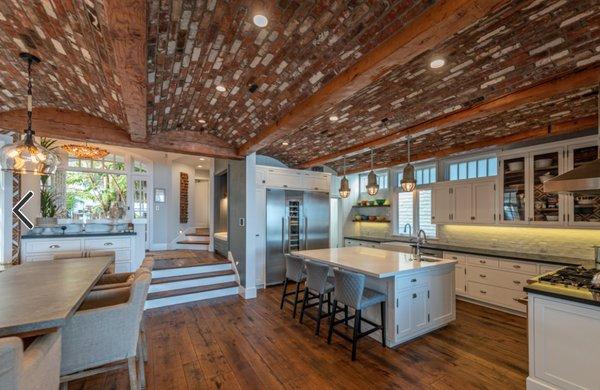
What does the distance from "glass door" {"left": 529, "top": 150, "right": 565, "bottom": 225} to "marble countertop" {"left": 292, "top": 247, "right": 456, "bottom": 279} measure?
5.51 ft

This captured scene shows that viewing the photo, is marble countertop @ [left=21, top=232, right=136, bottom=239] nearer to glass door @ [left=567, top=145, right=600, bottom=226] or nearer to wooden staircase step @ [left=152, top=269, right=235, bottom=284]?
wooden staircase step @ [left=152, top=269, right=235, bottom=284]

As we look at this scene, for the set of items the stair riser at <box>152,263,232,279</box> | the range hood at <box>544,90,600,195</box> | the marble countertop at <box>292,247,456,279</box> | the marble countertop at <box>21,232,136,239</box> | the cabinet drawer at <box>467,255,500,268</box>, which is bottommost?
the stair riser at <box>152,263,232,279</box>

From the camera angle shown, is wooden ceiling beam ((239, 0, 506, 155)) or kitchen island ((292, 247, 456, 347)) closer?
wooden ceiling beam ((239, 0, 506, 155))

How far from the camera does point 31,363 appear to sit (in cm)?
119

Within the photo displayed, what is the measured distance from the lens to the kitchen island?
293cm

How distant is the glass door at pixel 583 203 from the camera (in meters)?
3.44

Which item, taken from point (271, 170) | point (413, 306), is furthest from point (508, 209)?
point (271, 170)

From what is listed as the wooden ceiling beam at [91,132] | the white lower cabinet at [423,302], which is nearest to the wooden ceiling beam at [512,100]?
the white lower cabinet at [423,302]

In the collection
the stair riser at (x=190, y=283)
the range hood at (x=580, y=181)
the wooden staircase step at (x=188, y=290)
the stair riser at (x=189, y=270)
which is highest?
the range hood at (x=580, y=181)

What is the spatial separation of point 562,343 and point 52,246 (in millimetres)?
5513

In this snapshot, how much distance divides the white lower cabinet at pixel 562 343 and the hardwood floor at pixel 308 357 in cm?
33

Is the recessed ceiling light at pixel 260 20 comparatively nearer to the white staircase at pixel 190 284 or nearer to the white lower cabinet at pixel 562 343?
the white lower cabinet at pixel 562 343

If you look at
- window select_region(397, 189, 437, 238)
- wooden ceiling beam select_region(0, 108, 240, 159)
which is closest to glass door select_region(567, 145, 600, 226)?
window select_region(397, 189, 437, 238)

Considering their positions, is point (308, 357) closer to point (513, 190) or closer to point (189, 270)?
point (189, 270)
